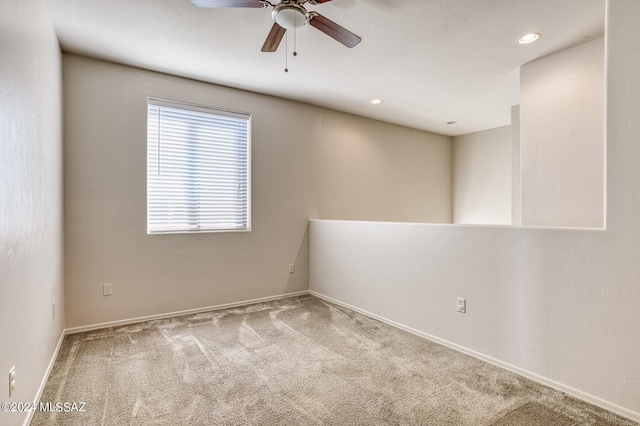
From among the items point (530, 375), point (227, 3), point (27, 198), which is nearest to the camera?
point (27, 198)

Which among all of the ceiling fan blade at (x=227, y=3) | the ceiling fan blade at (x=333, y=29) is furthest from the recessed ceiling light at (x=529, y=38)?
the ceiling fan blade at (x=227, y=3)

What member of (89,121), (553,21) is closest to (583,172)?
(553,21)

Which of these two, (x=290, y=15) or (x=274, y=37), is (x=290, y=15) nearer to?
(x=290, y=15)

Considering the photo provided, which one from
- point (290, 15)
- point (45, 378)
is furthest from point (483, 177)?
point (45, 378)

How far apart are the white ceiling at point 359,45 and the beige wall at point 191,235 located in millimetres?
322

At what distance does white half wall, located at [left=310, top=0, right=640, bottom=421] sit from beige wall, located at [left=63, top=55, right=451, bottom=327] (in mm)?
1821

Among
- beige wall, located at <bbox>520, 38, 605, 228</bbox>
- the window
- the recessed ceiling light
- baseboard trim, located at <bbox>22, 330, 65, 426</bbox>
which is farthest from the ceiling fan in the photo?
baseboard trim, located at <bbox>22, 330, 65, 426</bbox>

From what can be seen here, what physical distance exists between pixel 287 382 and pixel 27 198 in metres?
1.94

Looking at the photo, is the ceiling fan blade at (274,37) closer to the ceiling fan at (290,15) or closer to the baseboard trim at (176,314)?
the ceiling fan at (290,15)

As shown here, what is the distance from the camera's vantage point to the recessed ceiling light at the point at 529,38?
109 inches

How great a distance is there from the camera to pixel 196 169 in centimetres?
384

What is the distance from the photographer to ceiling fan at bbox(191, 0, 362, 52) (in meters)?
2.03

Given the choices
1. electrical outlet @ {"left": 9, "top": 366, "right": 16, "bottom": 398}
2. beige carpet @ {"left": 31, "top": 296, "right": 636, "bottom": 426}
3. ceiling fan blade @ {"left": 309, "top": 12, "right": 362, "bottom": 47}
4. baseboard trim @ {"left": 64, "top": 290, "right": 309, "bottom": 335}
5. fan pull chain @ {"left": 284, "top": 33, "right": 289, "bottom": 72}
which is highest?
fan pull chain @ {"left": 284, "top": 33, "right": 289, "bottom": 72}

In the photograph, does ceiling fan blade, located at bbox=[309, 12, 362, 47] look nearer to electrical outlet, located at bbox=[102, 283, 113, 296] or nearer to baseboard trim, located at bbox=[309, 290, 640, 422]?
baseboard trim, located at bbox=[309, 290, 640, 422]
